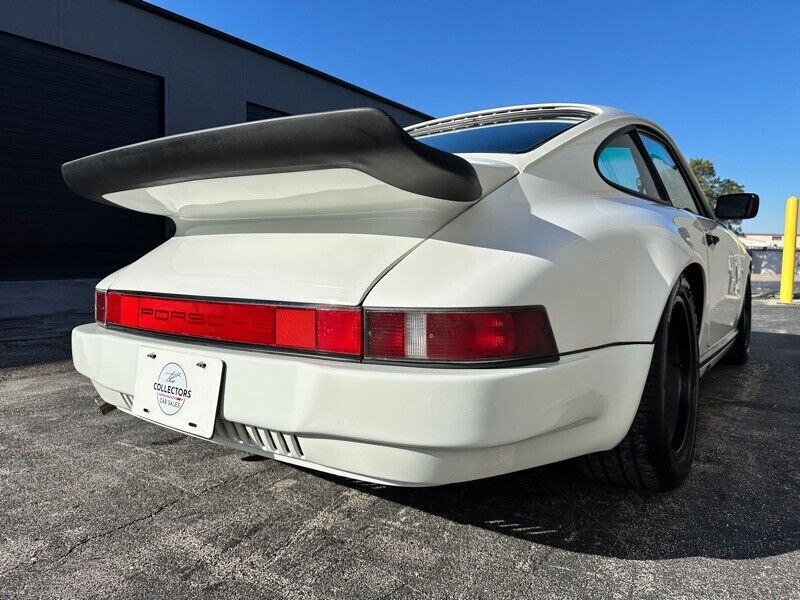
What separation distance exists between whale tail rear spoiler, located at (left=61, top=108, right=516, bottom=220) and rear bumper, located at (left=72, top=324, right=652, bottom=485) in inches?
17.2

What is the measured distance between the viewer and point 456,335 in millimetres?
1301

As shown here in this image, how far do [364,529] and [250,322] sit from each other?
2.34 ft

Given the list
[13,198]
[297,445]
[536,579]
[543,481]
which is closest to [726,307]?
[543,481]

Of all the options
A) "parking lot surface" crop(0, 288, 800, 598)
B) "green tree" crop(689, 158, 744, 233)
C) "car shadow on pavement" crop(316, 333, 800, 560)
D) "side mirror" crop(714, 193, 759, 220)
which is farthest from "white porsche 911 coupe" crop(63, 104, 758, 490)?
"green tree" crop(689, 158, 744, 233)

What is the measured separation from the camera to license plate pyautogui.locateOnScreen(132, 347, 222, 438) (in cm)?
154

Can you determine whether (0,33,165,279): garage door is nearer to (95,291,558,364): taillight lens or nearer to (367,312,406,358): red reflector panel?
(95,291,558,364): taillight lens

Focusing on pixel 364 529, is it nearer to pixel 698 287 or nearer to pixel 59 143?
pixel 698 287

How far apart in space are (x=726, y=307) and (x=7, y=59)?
36.9ft

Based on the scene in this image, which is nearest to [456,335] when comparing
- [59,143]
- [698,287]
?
[698,287]

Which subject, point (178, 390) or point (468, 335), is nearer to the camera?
point (468, 335)

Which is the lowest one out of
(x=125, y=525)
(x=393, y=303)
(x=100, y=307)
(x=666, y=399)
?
(x=125, y=525)

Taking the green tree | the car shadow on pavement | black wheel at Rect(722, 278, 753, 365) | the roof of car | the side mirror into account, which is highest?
the green tree

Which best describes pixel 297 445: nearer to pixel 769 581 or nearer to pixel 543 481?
pixel 543 481

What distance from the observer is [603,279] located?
A: 150 centimetres
